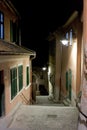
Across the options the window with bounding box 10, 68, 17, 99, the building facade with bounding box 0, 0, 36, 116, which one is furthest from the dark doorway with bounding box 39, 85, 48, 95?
the window with bounding box 10, 68, 17, 99

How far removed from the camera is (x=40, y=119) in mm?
11930

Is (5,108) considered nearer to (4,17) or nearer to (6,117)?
(6,117)

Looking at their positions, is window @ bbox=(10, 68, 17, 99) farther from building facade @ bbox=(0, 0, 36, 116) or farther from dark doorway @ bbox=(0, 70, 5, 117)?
dark doorway @ bbox=(0, 70, 5, 117)

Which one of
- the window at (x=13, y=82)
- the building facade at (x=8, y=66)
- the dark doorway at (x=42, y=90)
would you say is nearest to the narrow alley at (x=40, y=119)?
the building facade at (x=8, y=66)

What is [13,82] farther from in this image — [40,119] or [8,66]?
[40,119]

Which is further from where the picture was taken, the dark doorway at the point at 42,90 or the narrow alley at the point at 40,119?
the dark doorway at the point at 42,90

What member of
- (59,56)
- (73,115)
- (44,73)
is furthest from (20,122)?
(44,73)

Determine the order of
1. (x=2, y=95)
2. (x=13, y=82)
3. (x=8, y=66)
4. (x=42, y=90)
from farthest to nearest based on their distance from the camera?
1. (x=42, y=90)
2. (x=13, y=82)
3. (x=8, y=66)
4. (x=2, y=95)

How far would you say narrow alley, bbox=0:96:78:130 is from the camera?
10672mm

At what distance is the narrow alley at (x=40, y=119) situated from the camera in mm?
10672

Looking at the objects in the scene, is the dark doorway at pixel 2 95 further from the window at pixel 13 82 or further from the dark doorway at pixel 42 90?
the dark doorway at pixel 42 90

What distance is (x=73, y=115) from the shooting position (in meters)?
12.7

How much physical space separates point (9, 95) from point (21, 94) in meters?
3.77

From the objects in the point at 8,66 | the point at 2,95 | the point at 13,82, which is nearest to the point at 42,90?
the point at 13,82
